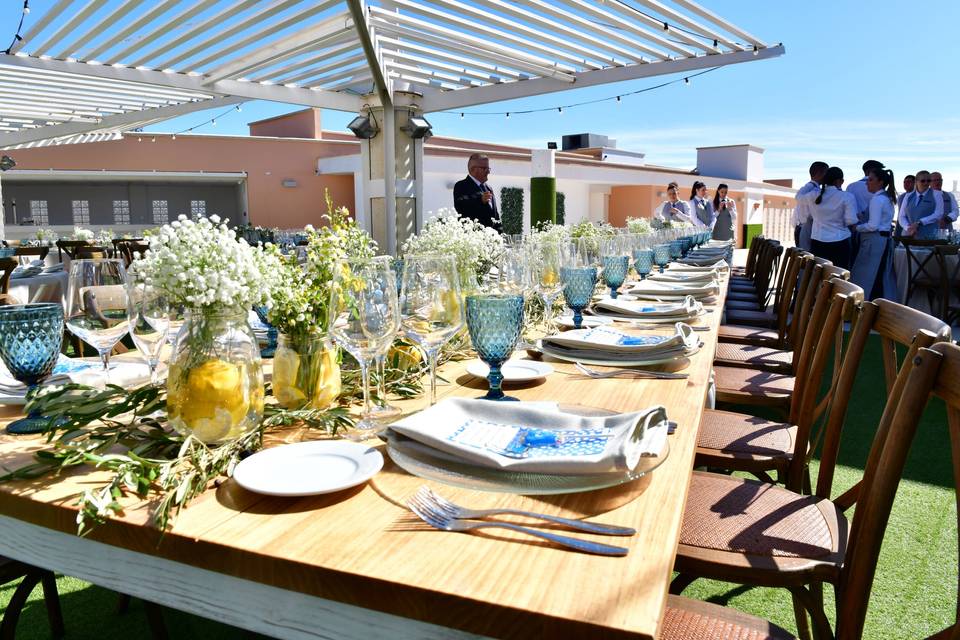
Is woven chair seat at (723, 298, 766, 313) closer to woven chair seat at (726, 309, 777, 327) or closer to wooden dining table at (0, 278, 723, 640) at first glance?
woven chair seat at (726, 309, 777, 327)

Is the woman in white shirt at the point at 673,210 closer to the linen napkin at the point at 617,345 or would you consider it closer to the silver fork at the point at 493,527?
the linen napkin at the point at 617,345

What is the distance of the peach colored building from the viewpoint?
2109 centimetres

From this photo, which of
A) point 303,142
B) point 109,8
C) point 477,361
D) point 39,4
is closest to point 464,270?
point 477,361

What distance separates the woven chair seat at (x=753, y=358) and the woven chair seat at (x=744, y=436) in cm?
81

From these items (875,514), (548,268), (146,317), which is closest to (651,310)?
(548,268)

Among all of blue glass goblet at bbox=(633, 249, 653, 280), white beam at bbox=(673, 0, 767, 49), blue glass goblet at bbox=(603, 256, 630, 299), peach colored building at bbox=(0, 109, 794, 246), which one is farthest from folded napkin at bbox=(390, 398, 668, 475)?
peach colored building at bbox=(0, 109, 794, 246)

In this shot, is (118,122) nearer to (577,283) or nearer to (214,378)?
(577,283)

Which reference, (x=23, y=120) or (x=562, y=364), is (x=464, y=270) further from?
(x=23, y=120)

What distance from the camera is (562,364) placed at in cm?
160

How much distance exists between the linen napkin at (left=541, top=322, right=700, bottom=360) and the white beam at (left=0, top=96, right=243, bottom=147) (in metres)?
9.74

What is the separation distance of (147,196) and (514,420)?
25628 mm

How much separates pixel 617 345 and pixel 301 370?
30.7 inches

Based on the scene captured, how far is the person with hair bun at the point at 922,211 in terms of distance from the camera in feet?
29.9

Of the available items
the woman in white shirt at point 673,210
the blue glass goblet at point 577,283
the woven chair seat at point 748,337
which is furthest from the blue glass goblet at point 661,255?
the woman in white shirt at point 673,210
